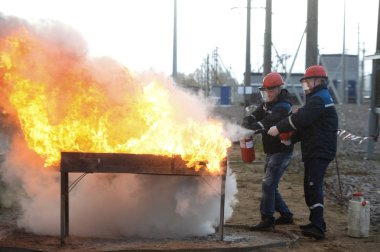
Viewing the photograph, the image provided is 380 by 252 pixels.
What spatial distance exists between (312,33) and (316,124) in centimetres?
670

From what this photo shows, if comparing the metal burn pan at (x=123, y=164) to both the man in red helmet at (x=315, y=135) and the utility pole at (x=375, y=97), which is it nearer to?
the man in red helmet at (x=315, y=135)

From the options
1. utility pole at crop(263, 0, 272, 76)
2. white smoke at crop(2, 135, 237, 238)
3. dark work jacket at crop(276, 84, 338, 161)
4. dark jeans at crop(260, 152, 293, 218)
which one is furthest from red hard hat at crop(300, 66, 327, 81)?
utility pole at crop(263, 0, 272, 76)

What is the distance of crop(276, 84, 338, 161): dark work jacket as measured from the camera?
6625 millimetres

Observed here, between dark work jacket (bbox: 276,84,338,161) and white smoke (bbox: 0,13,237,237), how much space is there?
1.15 m

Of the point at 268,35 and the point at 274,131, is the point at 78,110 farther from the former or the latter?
the point at 268,35

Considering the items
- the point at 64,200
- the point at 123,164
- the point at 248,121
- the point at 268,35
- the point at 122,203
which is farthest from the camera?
the point at 268,35

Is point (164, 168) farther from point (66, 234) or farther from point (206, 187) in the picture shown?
point (66, 234)

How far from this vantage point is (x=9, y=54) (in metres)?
6.31

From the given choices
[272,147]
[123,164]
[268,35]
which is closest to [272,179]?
[272,147]

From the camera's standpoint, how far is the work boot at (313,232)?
6.74m

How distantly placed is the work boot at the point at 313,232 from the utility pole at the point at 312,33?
685 cm

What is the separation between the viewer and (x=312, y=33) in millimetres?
12891

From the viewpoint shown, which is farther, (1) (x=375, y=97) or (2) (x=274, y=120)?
(1) (x=375, y=97)

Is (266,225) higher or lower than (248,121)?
lower
